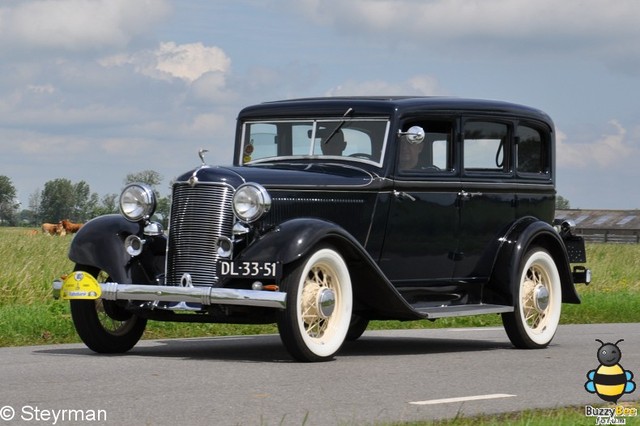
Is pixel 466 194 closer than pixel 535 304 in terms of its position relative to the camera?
Yes

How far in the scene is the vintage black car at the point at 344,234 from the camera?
32.8 ft

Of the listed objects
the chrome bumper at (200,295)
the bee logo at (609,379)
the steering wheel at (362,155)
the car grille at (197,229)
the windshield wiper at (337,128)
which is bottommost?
the bee logo at (609,379)

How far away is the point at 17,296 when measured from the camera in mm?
15422

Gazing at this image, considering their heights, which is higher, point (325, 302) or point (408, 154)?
point (408, 154)

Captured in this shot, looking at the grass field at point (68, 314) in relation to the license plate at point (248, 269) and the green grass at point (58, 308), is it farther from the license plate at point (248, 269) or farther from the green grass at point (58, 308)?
the license plate at point (248, 269)

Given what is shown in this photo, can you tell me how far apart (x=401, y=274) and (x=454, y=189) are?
106 cm

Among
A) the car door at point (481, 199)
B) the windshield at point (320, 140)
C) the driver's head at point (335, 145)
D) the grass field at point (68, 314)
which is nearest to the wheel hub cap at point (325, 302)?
the windshield at point (320, 140)

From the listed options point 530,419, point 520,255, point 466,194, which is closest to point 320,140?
point 466,194

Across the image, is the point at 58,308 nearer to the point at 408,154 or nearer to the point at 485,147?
the point at 408,154

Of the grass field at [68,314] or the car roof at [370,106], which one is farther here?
the car roof at [370,106]

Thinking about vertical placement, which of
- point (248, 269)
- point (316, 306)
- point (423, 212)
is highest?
point (423, 212)

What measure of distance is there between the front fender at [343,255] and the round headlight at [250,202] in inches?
7.4

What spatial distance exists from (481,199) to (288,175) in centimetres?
242

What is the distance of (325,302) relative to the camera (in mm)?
10039
